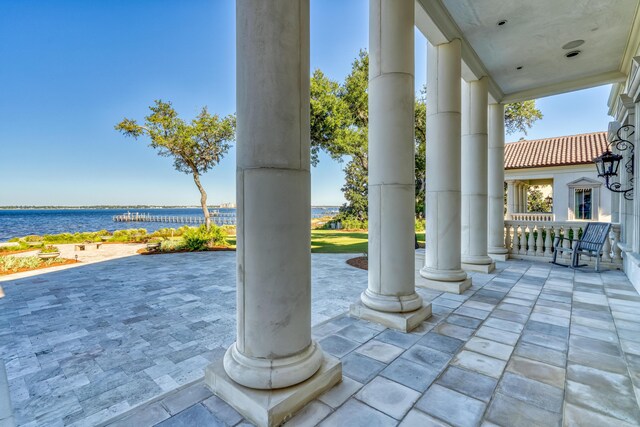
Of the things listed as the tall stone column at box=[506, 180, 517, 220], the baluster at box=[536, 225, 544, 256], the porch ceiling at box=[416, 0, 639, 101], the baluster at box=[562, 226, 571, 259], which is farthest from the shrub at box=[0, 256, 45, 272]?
the tall stone column at box=[506, 180, 517, 220]

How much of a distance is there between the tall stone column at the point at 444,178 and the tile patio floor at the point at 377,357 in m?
0.45

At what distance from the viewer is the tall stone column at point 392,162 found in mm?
3693

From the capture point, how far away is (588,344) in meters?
3.21

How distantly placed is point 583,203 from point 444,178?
57.3 feet

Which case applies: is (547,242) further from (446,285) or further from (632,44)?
(446,285)

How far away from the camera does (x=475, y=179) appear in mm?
7098

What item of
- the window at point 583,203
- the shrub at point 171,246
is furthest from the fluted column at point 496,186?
the shrub at point 171,246

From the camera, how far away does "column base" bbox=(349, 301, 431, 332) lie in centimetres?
359

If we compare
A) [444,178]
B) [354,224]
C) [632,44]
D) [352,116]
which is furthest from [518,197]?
[444,178]

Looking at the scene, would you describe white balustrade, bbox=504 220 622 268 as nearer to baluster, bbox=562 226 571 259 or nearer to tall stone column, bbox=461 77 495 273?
baluster, bbox=562 226 571 259

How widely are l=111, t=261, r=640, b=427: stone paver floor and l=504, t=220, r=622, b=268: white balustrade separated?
3.59m

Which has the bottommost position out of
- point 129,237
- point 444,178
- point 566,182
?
point 129,237

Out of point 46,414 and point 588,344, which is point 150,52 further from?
point 588,344

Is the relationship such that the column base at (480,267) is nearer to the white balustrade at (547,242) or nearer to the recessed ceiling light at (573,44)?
the white balustrade at (547,242)
